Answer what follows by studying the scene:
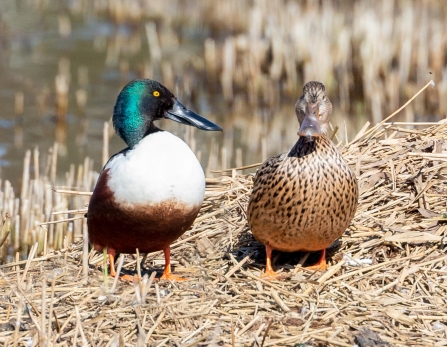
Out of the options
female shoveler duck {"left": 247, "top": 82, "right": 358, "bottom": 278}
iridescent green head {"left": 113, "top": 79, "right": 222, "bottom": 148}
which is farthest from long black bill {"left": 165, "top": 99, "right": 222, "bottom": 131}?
female shoveler duck {"left": 247, "top": 82, "right": 358, "bottom": 278}

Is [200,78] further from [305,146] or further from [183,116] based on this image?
[305,146]

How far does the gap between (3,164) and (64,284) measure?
396cm

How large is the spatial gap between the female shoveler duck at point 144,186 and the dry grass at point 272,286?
7.6 inches

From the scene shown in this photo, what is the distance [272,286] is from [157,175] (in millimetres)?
698

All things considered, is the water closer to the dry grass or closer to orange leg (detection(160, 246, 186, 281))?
the dry grass

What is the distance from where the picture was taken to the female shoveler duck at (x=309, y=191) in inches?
146

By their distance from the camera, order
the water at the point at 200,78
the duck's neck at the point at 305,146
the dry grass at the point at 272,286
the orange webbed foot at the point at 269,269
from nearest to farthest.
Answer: the dry grass at the point at 272,286 < the duck's neck at the point at 305,146 < the orange webbed foot at the point at 269,269 < the water at the point at 200,78

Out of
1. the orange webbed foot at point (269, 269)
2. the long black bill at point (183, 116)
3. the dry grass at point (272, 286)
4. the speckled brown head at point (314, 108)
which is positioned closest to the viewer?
the dry grass at point (272, 286)

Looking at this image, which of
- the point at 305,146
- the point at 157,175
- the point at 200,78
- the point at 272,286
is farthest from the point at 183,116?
the point at 200,78

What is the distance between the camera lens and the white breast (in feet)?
12.2

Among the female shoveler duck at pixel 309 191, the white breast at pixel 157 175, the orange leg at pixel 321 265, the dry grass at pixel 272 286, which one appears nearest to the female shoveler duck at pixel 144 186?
the white breast at pixel 157 175

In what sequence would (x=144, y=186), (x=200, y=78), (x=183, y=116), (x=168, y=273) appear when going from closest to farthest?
(x=144, y=186) → (x=168, y=273) → (x=183, y=116) → (x=200, y=78)

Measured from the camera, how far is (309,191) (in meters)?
3.72

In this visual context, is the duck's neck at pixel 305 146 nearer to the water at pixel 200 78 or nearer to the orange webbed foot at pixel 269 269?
the orange webbed foot at pixel 269 269
